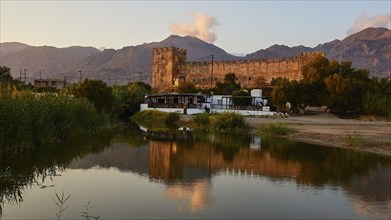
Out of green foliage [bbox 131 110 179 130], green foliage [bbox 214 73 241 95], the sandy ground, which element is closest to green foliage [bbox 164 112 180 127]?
green foliage [bbox 131 110 179 130]

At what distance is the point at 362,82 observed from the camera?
38688mm

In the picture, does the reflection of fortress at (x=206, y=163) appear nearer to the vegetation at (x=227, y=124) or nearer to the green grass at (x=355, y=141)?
the green grass at (x=355, y=141)

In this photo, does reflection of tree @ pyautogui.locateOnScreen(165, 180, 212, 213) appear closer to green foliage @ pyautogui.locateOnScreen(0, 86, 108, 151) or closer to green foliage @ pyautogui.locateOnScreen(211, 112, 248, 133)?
green foliage @ pyautogui.locateOnScreen(0, 86, 108, 151)

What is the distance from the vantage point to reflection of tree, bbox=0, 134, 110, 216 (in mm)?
10453

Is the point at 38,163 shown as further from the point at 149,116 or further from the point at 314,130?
the point at 149,116

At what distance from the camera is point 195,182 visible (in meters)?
12.1

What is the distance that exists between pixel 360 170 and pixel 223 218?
293 inches

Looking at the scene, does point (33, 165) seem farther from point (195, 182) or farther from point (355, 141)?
point (355, 141)

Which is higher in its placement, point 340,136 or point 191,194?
point 340,136

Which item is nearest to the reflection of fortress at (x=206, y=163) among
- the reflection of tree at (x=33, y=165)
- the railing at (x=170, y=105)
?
the reflection of tree at (x=33, y=165)

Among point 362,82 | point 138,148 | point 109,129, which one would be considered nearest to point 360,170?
point 138,148

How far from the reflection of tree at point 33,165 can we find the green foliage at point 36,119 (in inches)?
17.5

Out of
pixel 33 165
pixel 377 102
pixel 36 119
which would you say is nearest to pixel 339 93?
pixel 377 102

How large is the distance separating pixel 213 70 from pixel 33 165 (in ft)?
181
